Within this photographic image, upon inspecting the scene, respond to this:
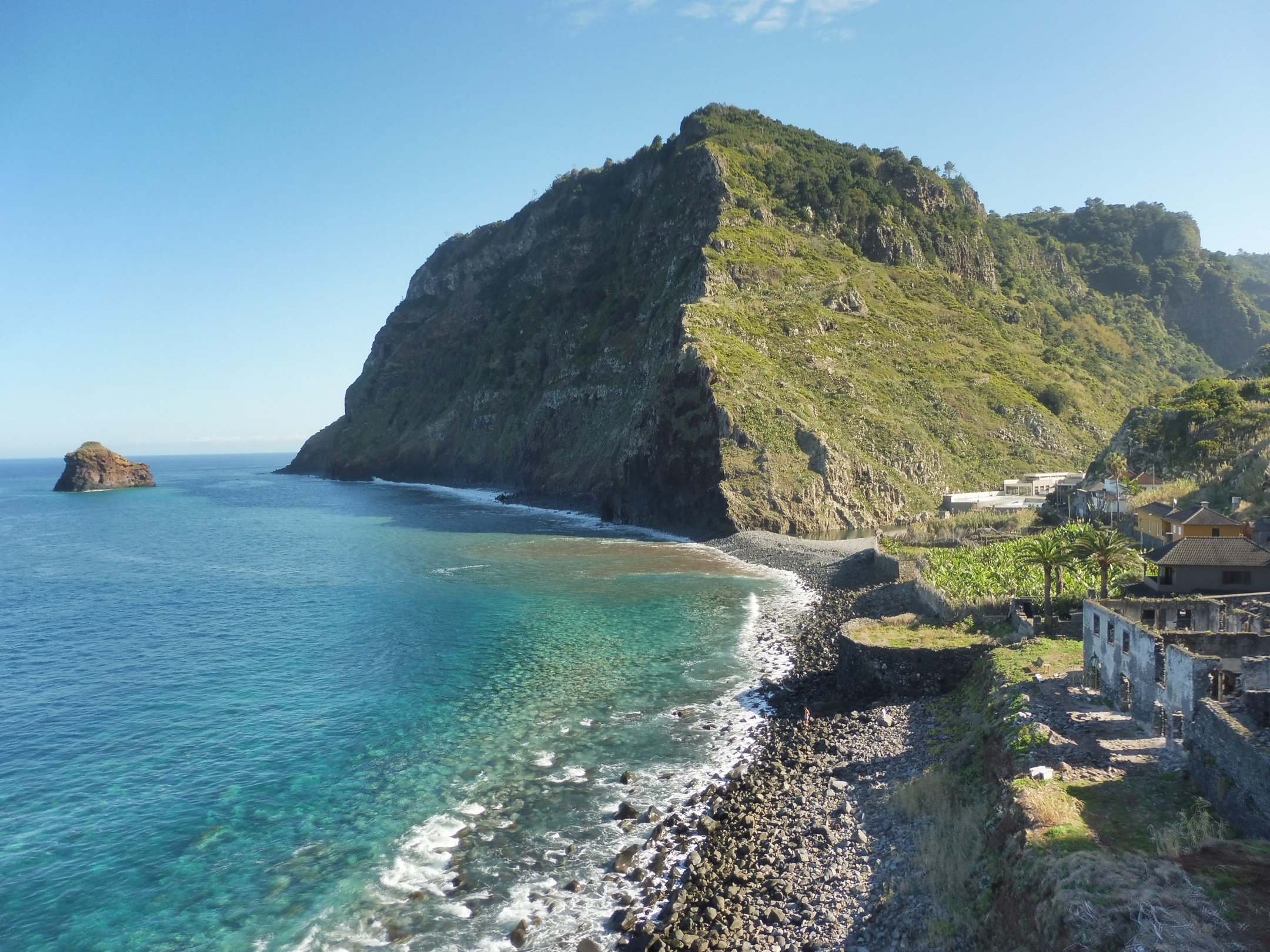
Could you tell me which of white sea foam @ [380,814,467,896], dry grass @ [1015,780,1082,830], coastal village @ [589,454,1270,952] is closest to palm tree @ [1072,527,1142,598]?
coastal village @ [589,454,1270,952]

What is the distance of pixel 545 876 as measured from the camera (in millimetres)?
21641

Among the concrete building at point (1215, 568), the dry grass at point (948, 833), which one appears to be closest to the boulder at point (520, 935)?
the dry grass at point (948, 833)

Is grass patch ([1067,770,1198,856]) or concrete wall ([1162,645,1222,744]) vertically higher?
concrete wall ([1162,645,1222,744])

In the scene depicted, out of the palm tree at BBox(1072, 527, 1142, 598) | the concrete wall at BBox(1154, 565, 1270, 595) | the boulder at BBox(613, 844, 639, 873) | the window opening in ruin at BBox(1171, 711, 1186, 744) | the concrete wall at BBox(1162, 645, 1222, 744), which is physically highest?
the palm tree at BBox(1072, 527, 1142, 598)

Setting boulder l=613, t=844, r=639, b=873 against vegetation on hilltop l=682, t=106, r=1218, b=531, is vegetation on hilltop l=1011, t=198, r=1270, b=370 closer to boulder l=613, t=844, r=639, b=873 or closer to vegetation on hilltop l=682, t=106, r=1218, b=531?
vegetation on hilltop l=682, t=106, r=1218, b=531

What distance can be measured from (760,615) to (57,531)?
106m

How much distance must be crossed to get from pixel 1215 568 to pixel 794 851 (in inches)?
1023

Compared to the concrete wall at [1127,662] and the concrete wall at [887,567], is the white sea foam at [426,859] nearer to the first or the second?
the concrete wall at [1127,662]

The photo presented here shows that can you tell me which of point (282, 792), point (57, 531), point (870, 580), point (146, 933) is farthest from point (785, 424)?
point (57, 531)

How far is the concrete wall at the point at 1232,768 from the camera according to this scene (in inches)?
648

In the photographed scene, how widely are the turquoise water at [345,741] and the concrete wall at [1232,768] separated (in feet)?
49.3

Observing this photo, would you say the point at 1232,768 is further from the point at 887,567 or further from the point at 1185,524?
the point at 887,567

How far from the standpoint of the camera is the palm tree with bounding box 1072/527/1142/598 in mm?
34719

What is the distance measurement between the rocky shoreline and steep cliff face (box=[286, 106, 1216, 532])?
5054 cm
